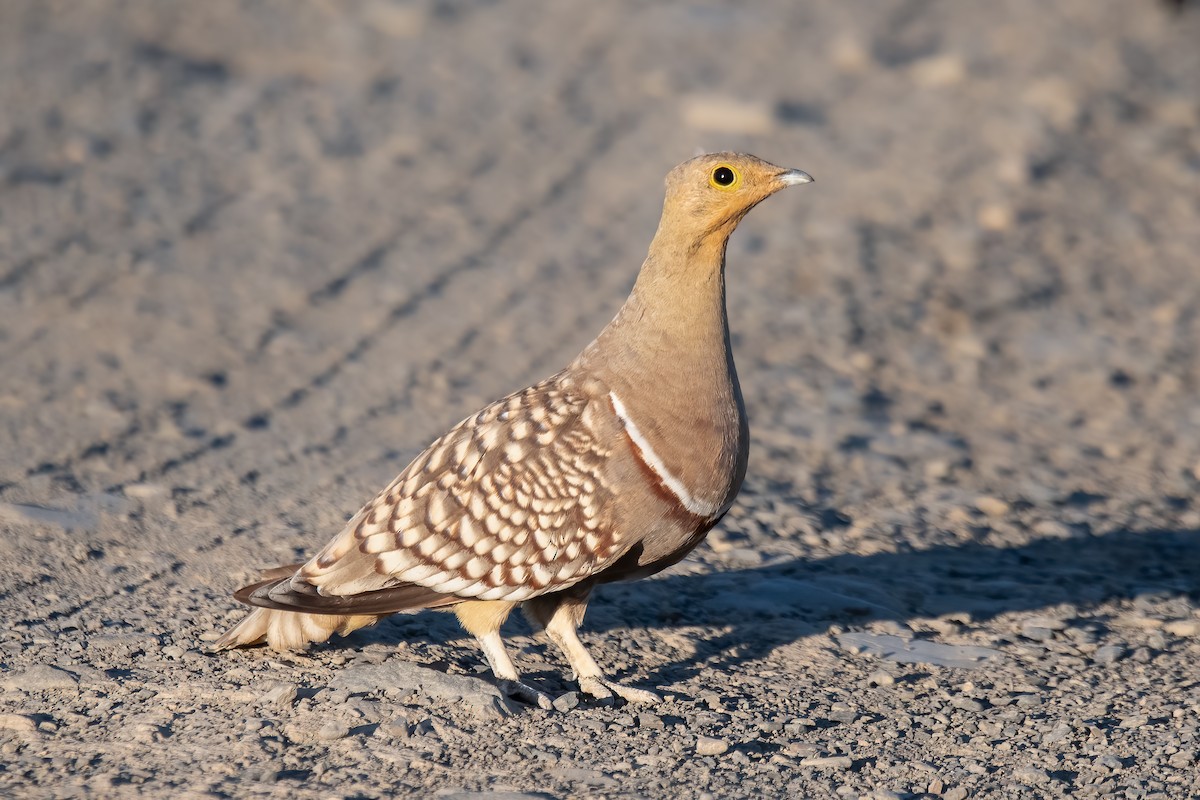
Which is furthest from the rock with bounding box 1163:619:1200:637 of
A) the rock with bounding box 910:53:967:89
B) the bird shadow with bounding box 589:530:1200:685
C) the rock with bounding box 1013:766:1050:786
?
the rock with bounding box 910:53:967:89

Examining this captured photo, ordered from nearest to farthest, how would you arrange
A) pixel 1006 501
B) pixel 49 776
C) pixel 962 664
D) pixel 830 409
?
pixel 49 776 → pixel 962 664 → pixel 1006 501 → pixel 830 409

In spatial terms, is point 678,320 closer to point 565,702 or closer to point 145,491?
point 565,702

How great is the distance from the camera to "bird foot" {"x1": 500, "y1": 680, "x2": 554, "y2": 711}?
4.57 metres

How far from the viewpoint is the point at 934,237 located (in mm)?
9531

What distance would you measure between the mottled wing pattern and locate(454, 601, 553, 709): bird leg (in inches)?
4.0

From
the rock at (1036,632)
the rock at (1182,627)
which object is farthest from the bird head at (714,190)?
the rock at (1182,627)

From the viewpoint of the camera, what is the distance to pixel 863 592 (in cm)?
585

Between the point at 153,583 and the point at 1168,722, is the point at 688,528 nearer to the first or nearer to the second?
the point at 1168,722

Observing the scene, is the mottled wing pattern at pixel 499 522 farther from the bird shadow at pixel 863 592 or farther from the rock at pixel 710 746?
the rock at pixel 710 746

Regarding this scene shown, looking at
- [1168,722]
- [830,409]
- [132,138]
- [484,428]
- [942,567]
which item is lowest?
[1168,722]

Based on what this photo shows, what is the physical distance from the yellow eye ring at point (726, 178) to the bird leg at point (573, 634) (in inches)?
54.6

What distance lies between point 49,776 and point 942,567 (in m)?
3.70

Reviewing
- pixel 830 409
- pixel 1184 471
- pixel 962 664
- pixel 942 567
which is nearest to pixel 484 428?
pixel 962 664

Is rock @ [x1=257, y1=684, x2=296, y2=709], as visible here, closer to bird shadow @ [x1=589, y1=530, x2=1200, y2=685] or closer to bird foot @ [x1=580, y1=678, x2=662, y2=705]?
bird foot @ [x1=580, y1=678, x2=662, y2=705]
